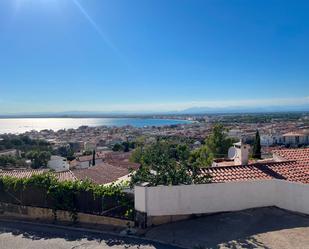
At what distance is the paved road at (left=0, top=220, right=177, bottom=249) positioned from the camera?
842cm

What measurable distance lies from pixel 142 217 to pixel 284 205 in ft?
14.6

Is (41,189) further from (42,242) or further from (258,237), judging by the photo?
(258,237)

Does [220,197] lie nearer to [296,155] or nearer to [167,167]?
[167,167]

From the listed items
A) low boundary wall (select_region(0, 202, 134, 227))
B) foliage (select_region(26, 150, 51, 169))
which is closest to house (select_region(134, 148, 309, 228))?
low boundary wall (select_region(0, 202, 134, 227))

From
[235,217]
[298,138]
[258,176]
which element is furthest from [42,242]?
[298,138]

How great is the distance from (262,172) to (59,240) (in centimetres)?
684

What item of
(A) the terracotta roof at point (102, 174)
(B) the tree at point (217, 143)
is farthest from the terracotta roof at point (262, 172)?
(B) the tree at point (217, 143)

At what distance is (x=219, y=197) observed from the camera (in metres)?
10.0

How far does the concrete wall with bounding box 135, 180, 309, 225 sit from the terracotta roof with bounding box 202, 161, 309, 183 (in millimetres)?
520

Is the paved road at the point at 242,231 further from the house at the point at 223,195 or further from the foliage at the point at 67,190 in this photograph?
the foliage at the point at 67,190

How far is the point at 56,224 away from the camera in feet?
34.0

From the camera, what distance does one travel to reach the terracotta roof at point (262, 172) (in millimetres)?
10812

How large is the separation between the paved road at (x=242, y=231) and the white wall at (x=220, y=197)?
254 mm

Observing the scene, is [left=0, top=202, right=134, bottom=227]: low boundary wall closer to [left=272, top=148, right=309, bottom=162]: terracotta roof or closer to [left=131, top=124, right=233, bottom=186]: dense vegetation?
[left=131, top=124, right=233, bottom=186]: dense vegetation
